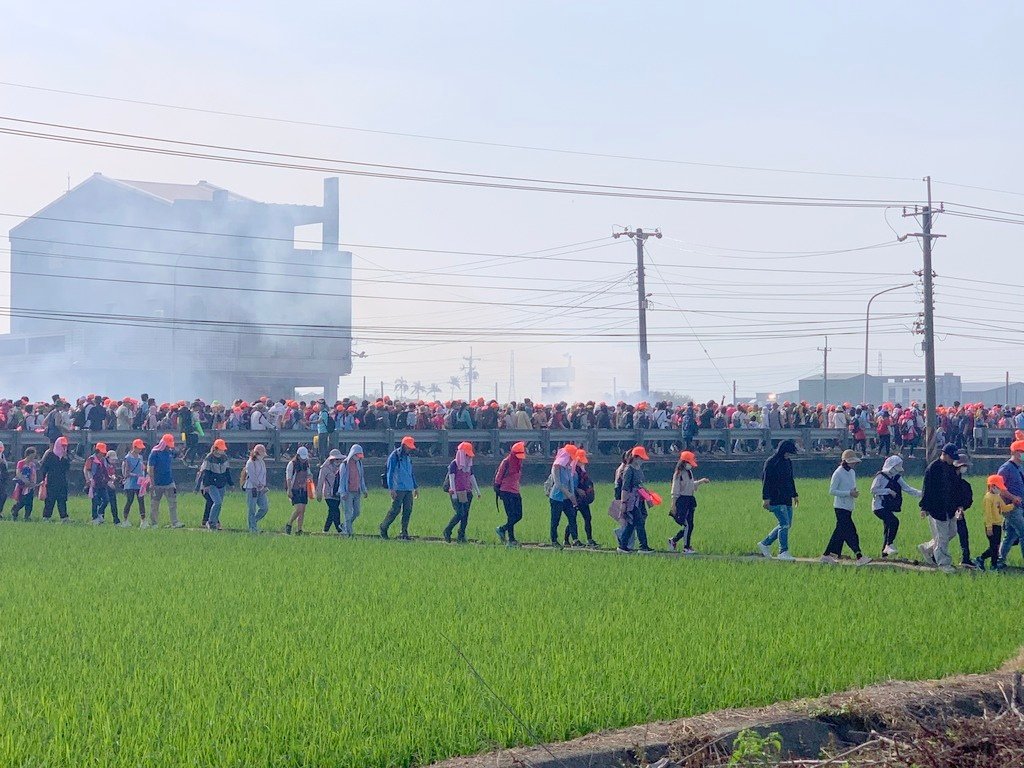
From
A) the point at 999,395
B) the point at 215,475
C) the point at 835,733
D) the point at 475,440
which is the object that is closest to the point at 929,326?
the point at 475,440

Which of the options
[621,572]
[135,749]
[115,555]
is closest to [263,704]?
[135,749]

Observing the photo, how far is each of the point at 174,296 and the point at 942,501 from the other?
2699 inches

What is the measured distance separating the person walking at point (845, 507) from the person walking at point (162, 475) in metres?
11.6

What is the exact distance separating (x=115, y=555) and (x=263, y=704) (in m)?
11.6

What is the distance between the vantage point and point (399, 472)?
22375 millimetres

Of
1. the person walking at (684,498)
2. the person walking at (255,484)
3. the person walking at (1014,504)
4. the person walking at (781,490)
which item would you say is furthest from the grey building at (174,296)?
the person walking at (1014,504)

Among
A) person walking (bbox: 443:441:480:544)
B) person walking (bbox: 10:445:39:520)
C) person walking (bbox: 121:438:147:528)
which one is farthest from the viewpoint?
person walking (bbox: 10:445:39:520)

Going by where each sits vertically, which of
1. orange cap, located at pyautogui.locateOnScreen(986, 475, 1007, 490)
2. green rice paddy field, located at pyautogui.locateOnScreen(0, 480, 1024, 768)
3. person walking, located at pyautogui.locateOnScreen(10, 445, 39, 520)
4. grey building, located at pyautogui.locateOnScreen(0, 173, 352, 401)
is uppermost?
grey building, located at pyautogui.locateOnScreen(0, 173, 352, 401)

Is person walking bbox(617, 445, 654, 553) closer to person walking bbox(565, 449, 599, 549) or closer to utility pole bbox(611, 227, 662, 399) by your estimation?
person walking bbox(565, 449, 599, 549)

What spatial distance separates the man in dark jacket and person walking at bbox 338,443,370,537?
31.3 ft

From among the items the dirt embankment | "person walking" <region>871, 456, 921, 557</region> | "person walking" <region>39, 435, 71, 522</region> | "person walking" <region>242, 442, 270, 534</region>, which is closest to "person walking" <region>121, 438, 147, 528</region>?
"person walking" <region>39, 435, 71, 522</region>

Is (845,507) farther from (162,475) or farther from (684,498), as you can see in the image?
(162,475)

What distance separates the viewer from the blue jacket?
22375 millimetres

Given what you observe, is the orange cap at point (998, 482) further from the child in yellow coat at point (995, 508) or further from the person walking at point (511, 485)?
the person walking at point (511, 485)
